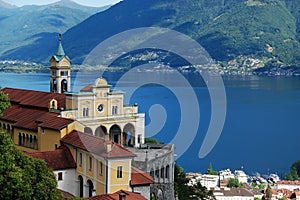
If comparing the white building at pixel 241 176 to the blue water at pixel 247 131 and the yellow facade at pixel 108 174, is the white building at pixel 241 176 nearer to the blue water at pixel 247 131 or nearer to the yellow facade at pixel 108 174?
the blue water at pixel 247 131

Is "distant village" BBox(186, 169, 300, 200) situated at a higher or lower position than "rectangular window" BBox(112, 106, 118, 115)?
lower

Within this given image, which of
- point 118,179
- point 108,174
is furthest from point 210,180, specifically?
point 108,174

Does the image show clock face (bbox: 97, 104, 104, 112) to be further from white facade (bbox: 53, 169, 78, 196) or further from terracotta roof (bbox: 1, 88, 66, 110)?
white facade (bbox: 53, 169, 78, 196)

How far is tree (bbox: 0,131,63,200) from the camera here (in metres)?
12.9

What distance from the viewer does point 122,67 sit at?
628ft

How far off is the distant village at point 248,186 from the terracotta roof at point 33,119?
32452mm

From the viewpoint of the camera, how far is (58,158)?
2348 centimetres

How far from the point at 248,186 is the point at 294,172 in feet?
21.9

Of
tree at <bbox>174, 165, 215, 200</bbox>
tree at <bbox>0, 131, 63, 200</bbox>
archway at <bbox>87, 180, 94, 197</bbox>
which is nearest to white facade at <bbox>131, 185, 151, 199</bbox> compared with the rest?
archway at <bbox>87, 180, 94, 197</bbox>

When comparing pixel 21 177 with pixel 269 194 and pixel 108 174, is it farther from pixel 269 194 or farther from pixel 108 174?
pixel 269 194

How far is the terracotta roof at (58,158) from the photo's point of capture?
2298 cm

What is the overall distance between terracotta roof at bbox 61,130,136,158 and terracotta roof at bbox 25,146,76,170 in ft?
1.78

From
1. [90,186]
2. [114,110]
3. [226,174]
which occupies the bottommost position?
[226,174]

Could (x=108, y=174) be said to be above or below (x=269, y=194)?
above
